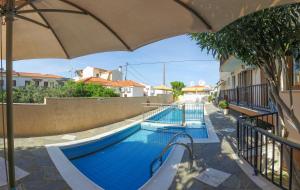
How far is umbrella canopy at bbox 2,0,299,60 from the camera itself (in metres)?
2.84

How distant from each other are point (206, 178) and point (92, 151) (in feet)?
19.1

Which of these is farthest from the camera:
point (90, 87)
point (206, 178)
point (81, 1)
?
point (90, 87)

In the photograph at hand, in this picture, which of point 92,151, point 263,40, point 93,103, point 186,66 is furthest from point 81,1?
point 186,66

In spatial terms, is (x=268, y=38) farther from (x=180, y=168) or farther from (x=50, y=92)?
(x=50, y=92)

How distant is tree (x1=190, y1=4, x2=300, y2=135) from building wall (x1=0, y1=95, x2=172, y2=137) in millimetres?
8374

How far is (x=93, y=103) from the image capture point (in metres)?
13.4

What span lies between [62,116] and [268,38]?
372 inches

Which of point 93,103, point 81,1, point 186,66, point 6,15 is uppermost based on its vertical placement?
point 186,66

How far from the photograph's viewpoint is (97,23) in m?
3.72

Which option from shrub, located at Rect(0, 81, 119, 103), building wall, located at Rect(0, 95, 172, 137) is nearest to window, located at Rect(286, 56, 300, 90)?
building wall, located at Rect(0, 95, 172, 137)

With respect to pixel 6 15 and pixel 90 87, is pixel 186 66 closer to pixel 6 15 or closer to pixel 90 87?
pixel 90 87

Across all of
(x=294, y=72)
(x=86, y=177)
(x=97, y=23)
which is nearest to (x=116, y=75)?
(x=294, y=72)

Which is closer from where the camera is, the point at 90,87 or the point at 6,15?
the point at 6,15

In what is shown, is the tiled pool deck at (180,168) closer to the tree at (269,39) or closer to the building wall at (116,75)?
the tree at (269,39)
